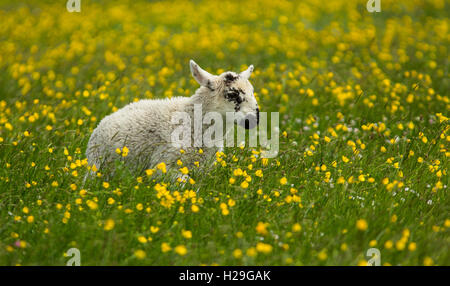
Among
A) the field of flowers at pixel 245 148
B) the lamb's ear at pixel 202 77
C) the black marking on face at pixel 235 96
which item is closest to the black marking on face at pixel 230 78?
the black marking on face at pixel 235 96

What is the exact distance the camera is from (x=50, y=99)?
382 inches

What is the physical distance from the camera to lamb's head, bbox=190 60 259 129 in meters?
6.31

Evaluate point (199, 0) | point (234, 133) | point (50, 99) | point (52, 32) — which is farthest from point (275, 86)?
point (199, 0)

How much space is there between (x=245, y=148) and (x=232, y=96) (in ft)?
2.92

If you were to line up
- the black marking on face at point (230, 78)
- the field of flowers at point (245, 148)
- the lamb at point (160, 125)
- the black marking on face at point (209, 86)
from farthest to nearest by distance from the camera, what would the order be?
1. the black marking on face at point (209, 86)
2. the black marking on face at point (230, 78)
3. the lamb at point (160, 125)
4. the field of flowers at point (245, 148)

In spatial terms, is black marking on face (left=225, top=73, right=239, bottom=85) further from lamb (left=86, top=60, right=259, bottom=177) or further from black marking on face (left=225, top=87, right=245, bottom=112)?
black marking on face (left=225, top=87, right=245, bottom=112)

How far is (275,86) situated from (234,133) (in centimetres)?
235

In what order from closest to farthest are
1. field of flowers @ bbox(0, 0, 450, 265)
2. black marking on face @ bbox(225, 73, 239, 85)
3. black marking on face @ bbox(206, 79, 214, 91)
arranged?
field of flowers @ bbox(0, 0, 450, 265) < black marking on face @ bbox(225, 73, 239, 85) < black marking on face @ bbox(206, 79, 214, 91)

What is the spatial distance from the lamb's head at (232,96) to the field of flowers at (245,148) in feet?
1.90

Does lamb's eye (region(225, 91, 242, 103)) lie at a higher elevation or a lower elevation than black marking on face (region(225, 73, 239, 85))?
lower

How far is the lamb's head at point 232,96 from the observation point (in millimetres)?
6312

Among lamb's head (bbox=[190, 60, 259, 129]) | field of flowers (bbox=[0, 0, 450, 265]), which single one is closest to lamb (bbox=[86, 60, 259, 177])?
lamb's head (bbox=[190, 60, 259, 129])

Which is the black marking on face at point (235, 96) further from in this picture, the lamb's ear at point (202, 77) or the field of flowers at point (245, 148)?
the field of flowers at point (245, 148)
